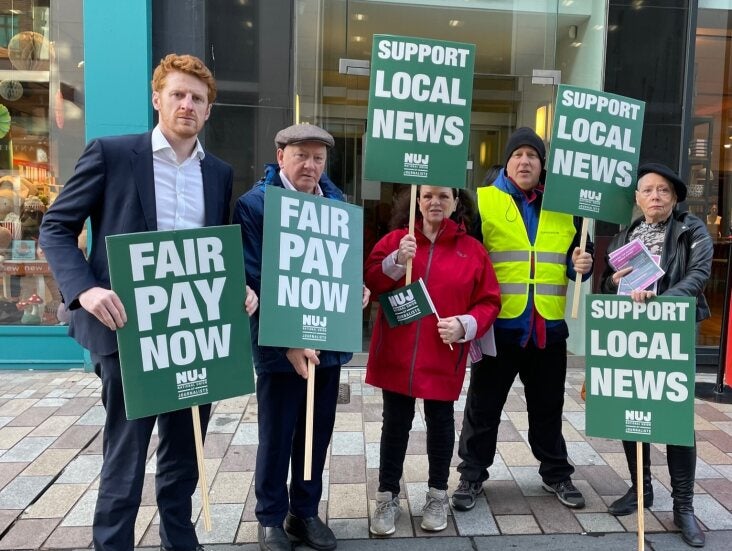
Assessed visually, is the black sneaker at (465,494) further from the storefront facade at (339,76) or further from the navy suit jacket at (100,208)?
the storefront facade at (339,76)

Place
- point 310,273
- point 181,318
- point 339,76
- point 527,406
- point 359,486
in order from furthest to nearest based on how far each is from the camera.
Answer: point 339,76 < point 359,486 < point 527,406 < point 310,273 < point 181,318

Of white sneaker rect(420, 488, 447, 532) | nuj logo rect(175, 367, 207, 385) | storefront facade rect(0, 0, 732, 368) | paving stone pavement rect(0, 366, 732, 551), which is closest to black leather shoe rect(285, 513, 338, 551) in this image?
paving stone pavement rect(0, 366, 732, 551)

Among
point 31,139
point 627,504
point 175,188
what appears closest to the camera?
point 175,188

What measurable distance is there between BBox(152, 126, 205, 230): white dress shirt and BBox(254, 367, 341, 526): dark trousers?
0.80 meters

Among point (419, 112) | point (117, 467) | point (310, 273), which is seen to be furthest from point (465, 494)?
point (419, 112)

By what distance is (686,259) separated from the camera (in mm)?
3107

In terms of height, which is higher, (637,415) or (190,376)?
(190,376)

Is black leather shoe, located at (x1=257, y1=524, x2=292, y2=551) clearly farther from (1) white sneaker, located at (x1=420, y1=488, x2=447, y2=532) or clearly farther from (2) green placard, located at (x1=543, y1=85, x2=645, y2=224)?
(2) green placard, located at (x1=543, y1=85, x2=645, y2=224)

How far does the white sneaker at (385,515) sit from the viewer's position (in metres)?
3.09

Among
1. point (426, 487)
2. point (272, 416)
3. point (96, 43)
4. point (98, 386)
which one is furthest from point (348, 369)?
point (96, 43)

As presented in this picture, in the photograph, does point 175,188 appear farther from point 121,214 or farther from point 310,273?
point 310,273

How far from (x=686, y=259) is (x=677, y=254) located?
6 cm

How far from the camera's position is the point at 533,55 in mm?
6477

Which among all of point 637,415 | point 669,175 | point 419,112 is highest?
point 419,112
